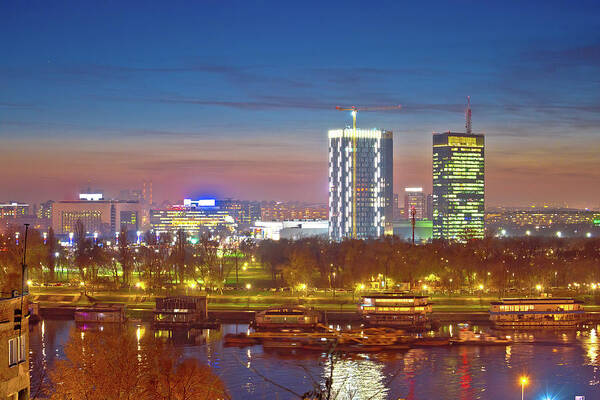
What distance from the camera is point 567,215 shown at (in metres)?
148

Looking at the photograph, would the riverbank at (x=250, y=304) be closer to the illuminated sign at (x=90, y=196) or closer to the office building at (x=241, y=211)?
the illuminated sign at (x=90, y=196)

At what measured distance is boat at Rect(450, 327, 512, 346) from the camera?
90.8 ft

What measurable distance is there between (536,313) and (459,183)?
219ft

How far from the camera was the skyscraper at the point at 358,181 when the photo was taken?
316 feet

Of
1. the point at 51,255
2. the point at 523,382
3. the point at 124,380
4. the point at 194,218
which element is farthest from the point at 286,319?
the point at 194,218

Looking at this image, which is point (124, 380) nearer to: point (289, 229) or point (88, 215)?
point (289, 229)

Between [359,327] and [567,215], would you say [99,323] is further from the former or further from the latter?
[567,215]

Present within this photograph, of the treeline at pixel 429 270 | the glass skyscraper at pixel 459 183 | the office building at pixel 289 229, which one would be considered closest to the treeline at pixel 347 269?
the treeline at pixel 429 270

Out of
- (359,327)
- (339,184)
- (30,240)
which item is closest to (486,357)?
(359,327)

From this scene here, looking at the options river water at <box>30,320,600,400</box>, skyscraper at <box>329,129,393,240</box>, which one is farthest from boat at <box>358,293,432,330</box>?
skyscraper at <box>329,129,393,240</box>

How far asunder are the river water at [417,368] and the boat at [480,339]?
48 cm

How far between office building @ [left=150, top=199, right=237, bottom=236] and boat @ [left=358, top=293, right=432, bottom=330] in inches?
3829

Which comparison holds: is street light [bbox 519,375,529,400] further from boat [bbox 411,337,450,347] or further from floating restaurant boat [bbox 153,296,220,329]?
floating restaurant boat [bbox 153,296,220,329]

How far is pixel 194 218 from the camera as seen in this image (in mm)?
133750
